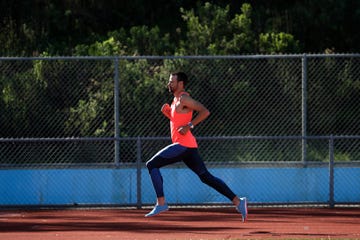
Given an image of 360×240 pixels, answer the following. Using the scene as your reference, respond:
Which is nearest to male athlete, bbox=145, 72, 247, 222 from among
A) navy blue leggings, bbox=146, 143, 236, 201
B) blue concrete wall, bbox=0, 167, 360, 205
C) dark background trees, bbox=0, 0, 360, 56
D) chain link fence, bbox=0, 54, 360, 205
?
navy blue leggings, bbox=146, 143, 236, 201

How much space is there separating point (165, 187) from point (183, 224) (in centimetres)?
278

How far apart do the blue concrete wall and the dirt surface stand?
468mm

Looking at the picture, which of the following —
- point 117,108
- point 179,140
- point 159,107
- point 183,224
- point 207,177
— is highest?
point 159,107

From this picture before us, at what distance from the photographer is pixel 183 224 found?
13.2 m

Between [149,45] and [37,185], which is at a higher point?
[149,45]

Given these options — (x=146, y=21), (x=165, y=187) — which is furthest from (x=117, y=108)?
(x=146, y=21)

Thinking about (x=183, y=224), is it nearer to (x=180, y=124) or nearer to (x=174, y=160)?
(x=174, y=160)

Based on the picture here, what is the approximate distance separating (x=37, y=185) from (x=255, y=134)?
3.98 metres

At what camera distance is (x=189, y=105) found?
11883 mm

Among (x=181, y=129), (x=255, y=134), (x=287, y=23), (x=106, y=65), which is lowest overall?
(x=181, y=129)

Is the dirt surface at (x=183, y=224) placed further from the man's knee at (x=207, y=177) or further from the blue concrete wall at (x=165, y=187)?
the man's knee at (x=207, y=177)

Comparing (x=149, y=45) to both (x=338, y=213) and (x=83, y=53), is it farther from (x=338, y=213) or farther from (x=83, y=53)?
(x=338, y=213)

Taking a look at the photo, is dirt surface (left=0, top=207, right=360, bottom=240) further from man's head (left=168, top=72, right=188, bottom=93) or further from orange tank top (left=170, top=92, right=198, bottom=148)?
man's head (left=168, top=72, right=188, bottom=93)

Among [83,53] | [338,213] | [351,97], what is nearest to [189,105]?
[338,213]
